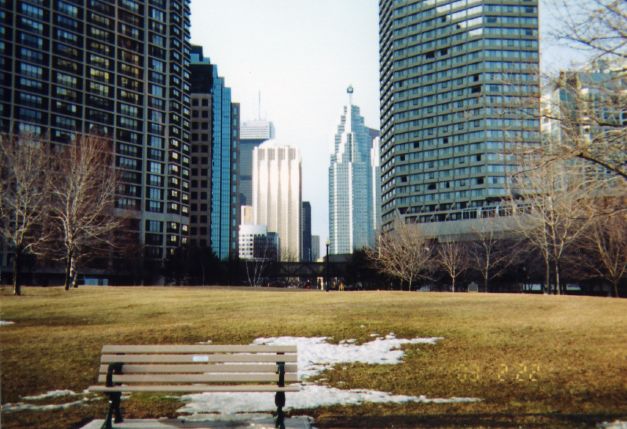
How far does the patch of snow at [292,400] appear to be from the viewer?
806cm

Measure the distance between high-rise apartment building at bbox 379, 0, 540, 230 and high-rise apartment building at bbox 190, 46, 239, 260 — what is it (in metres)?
49.7

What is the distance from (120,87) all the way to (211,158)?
150 ft

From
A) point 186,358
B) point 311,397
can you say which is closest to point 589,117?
point 311,397

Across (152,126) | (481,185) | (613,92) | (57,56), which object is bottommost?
(613,92)

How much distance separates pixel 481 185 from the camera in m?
125

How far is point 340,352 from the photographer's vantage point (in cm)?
1280

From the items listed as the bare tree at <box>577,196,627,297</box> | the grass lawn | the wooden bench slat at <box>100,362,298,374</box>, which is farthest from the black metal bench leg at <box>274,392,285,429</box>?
the bare tree at <box>577,196,627,297</box>

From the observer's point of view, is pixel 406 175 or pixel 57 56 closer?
pixel 57 56

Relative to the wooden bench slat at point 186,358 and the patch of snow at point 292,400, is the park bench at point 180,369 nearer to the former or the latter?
the wooden bench slat at point 186,358

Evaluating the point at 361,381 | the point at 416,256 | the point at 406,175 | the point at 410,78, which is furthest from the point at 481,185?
the point at 361,381

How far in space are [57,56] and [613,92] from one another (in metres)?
104

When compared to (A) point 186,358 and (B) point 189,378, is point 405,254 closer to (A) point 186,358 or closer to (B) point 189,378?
(A) point 186,358

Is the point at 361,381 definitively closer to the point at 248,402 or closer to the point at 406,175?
the point at 248,402

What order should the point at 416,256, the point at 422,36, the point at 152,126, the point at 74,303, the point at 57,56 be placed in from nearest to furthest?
the point at 74,303 < the point at 416,256 < the point at 57,56 < the point at 152,126 < the point at 422,36
